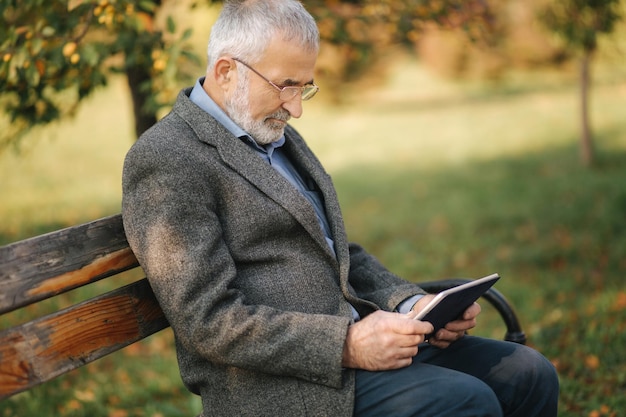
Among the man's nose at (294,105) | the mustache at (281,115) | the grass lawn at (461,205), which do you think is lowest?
the grass lawn at (461,205)

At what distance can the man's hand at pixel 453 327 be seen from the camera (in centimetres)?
239

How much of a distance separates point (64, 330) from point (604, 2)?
6.60 meters

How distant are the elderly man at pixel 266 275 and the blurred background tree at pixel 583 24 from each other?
588cm

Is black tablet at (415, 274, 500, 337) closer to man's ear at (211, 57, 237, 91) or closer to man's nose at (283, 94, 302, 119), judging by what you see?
man's nose at (283, 94, 302, 119)

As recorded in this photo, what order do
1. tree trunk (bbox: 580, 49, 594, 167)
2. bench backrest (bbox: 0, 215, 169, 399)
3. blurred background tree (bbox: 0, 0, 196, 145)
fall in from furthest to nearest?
tree trunk (bbox: 580, 49, 594, 167) → blurred background tree (bbox: 0, 0, 196, 145) → bench backrest (bbox: 0, 215, 169, 399)

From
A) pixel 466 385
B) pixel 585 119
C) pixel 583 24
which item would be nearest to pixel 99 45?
pixel 466 385

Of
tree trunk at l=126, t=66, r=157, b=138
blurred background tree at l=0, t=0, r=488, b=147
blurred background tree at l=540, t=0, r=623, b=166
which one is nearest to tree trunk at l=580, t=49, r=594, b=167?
blurred background tree at l=540, t=0, r=623, b=166

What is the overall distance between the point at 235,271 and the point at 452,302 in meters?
0.69

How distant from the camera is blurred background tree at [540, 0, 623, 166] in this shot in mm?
7473

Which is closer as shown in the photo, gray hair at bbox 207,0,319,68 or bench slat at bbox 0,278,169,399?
bench slat at bbox 0,278,169,399

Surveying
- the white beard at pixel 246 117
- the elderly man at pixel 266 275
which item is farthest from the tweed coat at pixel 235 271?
the white beard at pixel 246 117

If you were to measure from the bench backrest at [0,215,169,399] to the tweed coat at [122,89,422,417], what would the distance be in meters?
0.14

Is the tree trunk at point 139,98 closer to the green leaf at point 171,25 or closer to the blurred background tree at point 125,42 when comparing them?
the blurred background tree at point 125,42

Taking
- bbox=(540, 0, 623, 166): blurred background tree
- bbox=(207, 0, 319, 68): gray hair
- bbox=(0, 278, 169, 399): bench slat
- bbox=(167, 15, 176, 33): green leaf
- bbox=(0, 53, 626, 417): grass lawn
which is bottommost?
bbox=(0, 53, 626, 417): grass lawn
